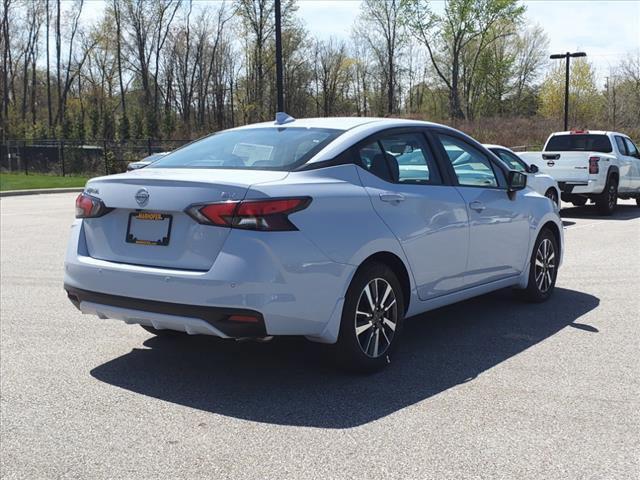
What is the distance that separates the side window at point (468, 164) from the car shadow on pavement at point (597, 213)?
10142mm

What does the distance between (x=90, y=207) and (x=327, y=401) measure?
1971 mm

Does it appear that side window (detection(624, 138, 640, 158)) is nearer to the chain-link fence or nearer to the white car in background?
the white car in background

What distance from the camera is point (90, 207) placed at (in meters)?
4.63

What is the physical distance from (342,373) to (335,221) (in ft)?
3.47

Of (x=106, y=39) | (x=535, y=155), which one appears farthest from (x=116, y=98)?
(x=535, y=155)

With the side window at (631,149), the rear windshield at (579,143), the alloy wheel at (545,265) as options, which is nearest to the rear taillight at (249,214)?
the alloy wheel at (545,265)

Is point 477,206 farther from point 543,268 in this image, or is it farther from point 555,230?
point 555,230

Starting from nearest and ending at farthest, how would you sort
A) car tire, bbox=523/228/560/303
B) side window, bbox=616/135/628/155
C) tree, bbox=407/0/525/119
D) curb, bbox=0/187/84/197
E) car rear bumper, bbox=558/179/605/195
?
1. car tire, bbox=523/228/560/303
2. car rear bumper, bbox=558/179/605/195
3. side window, bbox=616/135/628/155
4. curb, bbox=0/187/84/197
5. tree, bbox=407/0/525/119

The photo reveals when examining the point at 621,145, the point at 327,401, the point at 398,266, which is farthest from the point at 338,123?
the point at 621,145

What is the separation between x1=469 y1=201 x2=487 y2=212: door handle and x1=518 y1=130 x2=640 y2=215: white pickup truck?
415 inches

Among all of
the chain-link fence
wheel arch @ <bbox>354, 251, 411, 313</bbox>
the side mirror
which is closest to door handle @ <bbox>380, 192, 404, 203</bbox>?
wheel arch @ <bbox>354, 251, 411, 313</bbox>

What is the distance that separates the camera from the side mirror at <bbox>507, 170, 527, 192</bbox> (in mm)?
6211

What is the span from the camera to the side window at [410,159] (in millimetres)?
5027

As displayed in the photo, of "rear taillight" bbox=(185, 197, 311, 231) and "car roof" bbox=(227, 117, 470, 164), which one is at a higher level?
"car roof" bbox=(227, 117, 470, 164)
